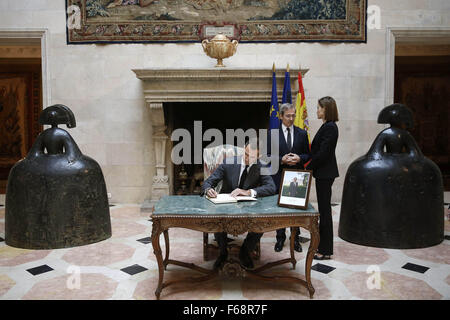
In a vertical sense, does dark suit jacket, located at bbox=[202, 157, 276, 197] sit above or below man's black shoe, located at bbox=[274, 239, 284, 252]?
above

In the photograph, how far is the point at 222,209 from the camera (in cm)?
314

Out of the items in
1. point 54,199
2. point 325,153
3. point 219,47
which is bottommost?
point 54,199

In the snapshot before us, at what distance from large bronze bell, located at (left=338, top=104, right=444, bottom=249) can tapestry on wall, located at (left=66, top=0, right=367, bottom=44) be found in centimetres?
281

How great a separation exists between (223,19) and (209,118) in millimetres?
1805

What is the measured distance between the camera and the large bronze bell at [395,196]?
14.5ft

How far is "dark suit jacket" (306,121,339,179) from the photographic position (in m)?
3.94

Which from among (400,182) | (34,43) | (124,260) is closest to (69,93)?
(34,43)

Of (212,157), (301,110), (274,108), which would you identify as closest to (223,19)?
(274,108)

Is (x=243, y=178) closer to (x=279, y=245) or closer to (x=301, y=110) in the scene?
(x=279, y=245)

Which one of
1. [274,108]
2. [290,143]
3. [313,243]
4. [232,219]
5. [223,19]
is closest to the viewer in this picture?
[232,219]

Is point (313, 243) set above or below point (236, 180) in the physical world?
below

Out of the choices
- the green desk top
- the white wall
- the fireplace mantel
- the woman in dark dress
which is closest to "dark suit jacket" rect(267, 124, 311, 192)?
the woman in dark dress

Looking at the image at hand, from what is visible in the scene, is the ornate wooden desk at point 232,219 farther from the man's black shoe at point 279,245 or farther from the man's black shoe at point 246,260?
the man's black shoe at point 279,245

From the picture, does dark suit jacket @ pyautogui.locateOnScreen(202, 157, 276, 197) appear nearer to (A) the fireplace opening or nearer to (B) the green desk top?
(B) the green desk top
